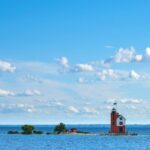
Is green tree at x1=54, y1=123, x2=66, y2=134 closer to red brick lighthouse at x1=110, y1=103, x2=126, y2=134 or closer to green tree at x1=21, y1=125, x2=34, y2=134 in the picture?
green tree at x1=21, y1=125, x2=34, y2=134

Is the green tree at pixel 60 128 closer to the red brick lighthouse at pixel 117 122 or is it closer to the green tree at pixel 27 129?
the green tree at pixel 27 129

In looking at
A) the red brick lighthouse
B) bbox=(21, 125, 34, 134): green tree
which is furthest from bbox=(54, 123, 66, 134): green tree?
the red brick lighthouse

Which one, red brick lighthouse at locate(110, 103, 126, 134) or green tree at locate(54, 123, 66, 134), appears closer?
red brick lighthouse at locate(110, 103, 126, 134)

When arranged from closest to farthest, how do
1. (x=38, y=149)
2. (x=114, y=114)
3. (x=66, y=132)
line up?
1. (x=38, y=149)
2. (x=114, y=114)
3. (x=66, y=132)

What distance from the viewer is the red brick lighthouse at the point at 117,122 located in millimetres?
164625

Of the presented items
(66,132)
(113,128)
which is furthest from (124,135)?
(66,132)

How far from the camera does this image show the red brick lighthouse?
16462cm

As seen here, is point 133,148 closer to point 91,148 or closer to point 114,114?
point 91,148

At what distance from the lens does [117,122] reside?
545 feet

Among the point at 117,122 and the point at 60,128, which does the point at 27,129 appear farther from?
the point at 117,122

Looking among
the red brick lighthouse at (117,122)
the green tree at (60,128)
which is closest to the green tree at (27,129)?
the green tree at (60,128)

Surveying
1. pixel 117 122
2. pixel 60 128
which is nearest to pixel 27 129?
pixel 60 128

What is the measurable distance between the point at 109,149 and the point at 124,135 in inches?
2539

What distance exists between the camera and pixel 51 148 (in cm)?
11231
